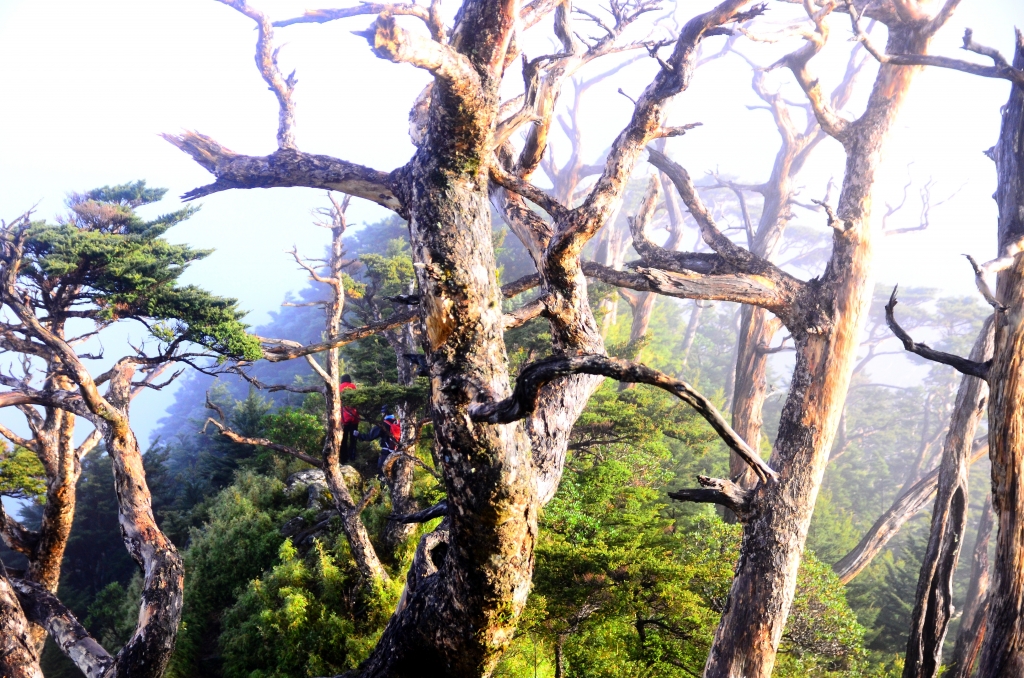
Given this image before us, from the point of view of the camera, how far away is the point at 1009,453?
164 inches

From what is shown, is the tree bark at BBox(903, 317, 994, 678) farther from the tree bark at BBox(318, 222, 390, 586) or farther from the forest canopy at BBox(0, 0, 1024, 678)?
the tree bark at BBox(318, 222, 390, 586)

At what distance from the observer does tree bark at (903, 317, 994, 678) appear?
5.14m

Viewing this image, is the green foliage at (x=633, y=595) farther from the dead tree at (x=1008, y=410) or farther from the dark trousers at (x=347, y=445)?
the dark trousers at (x=347, y=445)

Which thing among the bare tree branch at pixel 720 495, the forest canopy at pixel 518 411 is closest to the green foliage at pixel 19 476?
the forest canopy at pixel 518 411

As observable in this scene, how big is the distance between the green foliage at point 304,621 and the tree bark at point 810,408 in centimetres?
526

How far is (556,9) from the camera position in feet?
15.8

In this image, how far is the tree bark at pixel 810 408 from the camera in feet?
16.0

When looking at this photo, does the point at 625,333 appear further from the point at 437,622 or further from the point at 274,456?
the point at 437,622

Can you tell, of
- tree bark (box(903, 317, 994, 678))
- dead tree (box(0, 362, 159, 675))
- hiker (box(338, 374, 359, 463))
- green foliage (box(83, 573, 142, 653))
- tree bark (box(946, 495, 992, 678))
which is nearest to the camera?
tree bark (box(903, 317, 994, 678))

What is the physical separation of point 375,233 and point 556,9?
33183 millimetres

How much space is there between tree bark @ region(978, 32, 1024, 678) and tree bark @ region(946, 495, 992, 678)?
36.7 inches

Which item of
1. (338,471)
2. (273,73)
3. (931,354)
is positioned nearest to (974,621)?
(931,354)

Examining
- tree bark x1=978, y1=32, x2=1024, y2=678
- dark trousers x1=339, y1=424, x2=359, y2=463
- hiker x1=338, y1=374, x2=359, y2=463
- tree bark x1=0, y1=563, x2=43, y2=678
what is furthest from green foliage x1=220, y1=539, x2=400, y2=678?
tree bark x1=978, y1=32, x2=1024, y2=678

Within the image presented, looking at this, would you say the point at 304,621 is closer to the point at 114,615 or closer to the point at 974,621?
the point at 114,615
